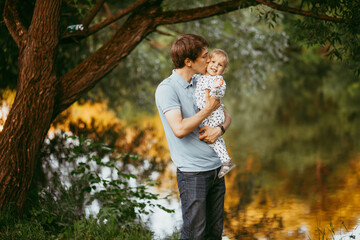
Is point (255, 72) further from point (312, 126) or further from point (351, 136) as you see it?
point (351, 136)

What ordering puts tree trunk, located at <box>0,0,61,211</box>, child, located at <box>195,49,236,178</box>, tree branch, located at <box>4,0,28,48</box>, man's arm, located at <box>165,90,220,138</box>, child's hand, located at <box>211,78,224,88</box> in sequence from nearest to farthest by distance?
1. man's arm, located at <box>165,90,220,138</box>
2. child's hand, located at <box>211,78,224,88</box>
3. child, located at <box>195,49,236,178</box>
4. tree trunk, located at <box>0,0,61,211</box>
5. tree branch, located at <box>4,0,28,48</box>

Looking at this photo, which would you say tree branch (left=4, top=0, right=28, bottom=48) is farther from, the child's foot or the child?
the child's foot

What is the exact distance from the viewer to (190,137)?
3.14 m

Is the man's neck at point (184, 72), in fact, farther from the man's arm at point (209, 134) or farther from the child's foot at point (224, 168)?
the child's foot at point (224, 168)

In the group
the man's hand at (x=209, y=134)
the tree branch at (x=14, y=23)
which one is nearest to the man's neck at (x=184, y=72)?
the man's hand at (x=209, y=134)

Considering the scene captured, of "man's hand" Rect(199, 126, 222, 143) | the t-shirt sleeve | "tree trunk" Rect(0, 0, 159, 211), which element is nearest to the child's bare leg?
"man's hand" Rect(199, 126, 222, 143)

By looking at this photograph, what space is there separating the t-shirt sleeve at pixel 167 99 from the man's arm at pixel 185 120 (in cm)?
3

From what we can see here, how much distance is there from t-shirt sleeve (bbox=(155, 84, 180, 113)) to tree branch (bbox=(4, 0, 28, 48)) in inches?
109

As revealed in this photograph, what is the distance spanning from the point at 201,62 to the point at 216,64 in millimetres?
177

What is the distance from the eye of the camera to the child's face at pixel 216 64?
3266mm

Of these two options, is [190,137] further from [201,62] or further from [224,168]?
[201,62]

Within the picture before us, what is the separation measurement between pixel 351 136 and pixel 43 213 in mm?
9781

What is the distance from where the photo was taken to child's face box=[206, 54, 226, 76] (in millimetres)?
3266

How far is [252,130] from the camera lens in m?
14.9
